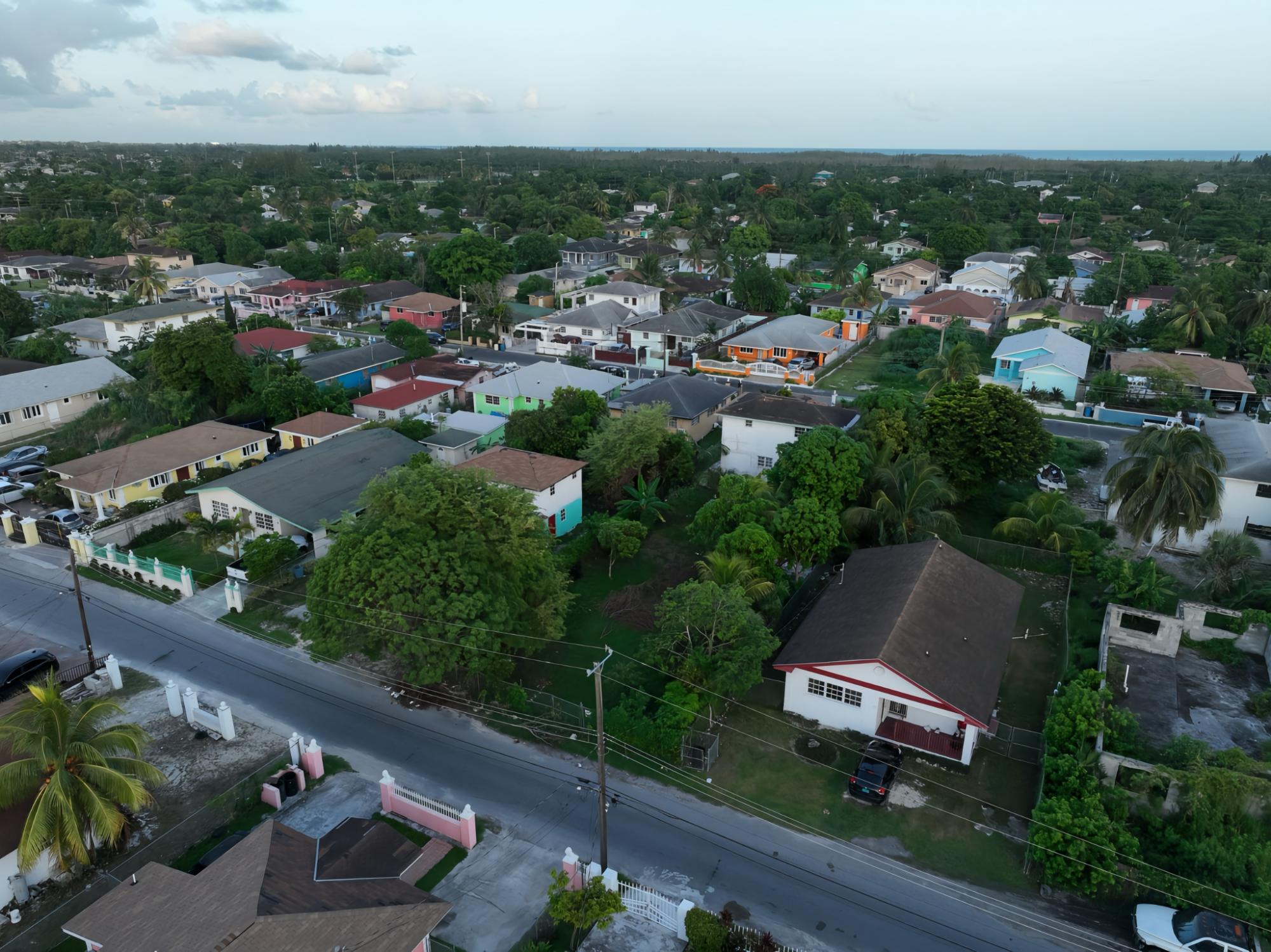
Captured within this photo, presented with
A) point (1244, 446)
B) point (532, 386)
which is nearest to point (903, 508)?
point (1244, 446)

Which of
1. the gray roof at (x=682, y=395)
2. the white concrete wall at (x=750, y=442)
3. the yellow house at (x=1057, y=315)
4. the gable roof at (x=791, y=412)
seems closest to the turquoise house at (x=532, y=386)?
the gray roof at (x=682, y=395)

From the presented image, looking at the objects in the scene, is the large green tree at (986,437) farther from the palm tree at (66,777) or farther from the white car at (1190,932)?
the palm tree at (66,777)

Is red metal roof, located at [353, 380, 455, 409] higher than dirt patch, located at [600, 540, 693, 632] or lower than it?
higher

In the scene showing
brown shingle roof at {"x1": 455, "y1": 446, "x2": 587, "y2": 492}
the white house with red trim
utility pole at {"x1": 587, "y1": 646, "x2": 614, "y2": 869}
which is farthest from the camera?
brown shingle roof at {"x1": 455, "y1": 446, "x2": 587, "y2": 492}

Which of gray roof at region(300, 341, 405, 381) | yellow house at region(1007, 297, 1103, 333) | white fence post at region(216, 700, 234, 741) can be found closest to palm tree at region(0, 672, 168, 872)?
white fence post at region(216, 700, 234, 741)

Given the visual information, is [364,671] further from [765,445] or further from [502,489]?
[765,445]

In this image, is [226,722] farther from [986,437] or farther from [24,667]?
[986,437]

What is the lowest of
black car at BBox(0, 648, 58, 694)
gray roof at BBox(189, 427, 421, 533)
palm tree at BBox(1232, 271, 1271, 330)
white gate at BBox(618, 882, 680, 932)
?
white gate at BBox(618, 882, 680, 932)

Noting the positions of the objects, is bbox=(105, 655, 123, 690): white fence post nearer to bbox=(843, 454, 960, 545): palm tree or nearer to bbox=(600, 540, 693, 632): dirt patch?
bbox=(600, 540, 693, 632): dirt patch
